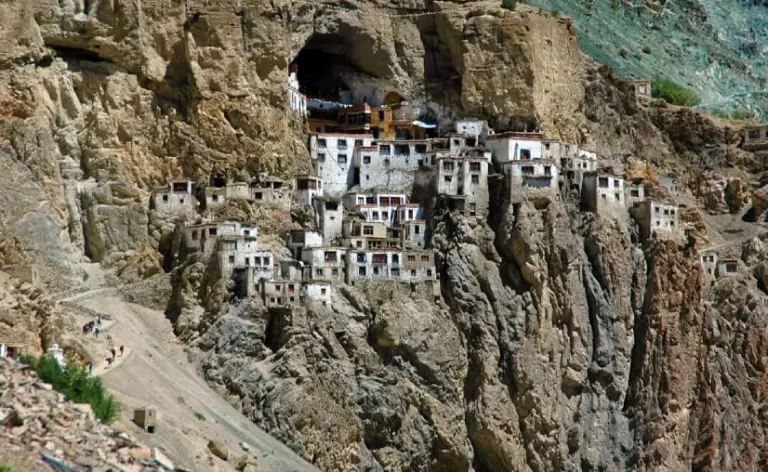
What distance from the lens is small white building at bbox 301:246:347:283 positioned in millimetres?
80562

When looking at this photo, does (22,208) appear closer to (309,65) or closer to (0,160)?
(0,160)

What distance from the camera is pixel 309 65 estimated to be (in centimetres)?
9675

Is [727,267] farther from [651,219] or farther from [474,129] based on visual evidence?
[474,129]

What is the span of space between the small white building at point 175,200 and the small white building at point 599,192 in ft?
64.1

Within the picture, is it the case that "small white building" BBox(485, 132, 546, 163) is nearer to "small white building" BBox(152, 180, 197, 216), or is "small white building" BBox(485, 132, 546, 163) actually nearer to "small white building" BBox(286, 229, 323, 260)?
"small white building" BBox(286, 229, 323, 260)

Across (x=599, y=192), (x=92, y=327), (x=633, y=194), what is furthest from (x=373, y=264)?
(x=633, y=194)

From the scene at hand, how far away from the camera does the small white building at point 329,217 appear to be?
275 ft

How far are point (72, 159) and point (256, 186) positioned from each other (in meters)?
8.43

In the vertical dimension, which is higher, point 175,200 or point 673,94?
point 673,94

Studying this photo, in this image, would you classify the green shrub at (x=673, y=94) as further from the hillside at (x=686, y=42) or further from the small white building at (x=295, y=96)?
the small white building at (x=295, y=96)

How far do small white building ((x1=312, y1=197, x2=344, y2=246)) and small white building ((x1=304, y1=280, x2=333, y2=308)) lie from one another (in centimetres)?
366

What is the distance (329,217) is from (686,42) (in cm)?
5394

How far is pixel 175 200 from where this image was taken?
83000mm

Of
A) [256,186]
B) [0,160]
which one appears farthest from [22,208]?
[256,186]
